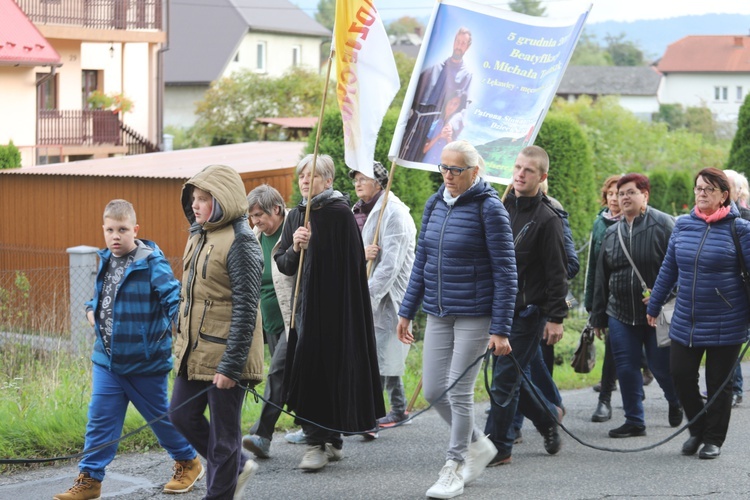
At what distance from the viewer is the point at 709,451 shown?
23.8 ft

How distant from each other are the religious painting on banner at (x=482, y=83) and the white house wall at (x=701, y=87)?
111 m

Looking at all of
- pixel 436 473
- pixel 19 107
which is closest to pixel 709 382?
pixel 436 473

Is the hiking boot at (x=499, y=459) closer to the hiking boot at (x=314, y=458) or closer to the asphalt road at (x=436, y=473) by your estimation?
the asphalt road at (x=436, y=473)

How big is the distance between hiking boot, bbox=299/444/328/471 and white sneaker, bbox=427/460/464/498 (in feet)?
2.81

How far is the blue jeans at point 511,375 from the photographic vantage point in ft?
22.8

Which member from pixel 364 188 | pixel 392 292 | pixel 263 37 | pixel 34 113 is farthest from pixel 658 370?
pixel 263 37

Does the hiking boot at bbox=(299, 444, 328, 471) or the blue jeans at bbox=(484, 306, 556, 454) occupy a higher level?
the blue jeans at bbox=(484, 306, 556, 454)

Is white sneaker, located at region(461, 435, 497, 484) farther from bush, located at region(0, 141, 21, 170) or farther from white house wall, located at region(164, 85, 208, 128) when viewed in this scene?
white house wall, located at region(164, 85, 208, 128)

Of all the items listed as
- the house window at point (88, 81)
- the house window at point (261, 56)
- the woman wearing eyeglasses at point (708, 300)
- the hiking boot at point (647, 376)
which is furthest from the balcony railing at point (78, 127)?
the house window at point (261, 56)

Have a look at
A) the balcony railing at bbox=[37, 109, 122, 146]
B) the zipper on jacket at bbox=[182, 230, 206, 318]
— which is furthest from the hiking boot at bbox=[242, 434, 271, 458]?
the balcony railing at bbox=[37, 109, 122, 146]

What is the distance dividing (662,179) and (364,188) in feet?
71.0

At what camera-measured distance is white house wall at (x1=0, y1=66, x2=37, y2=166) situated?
2919 cm

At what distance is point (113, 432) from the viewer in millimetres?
6117

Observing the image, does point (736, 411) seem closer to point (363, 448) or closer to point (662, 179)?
point (363, 448)
